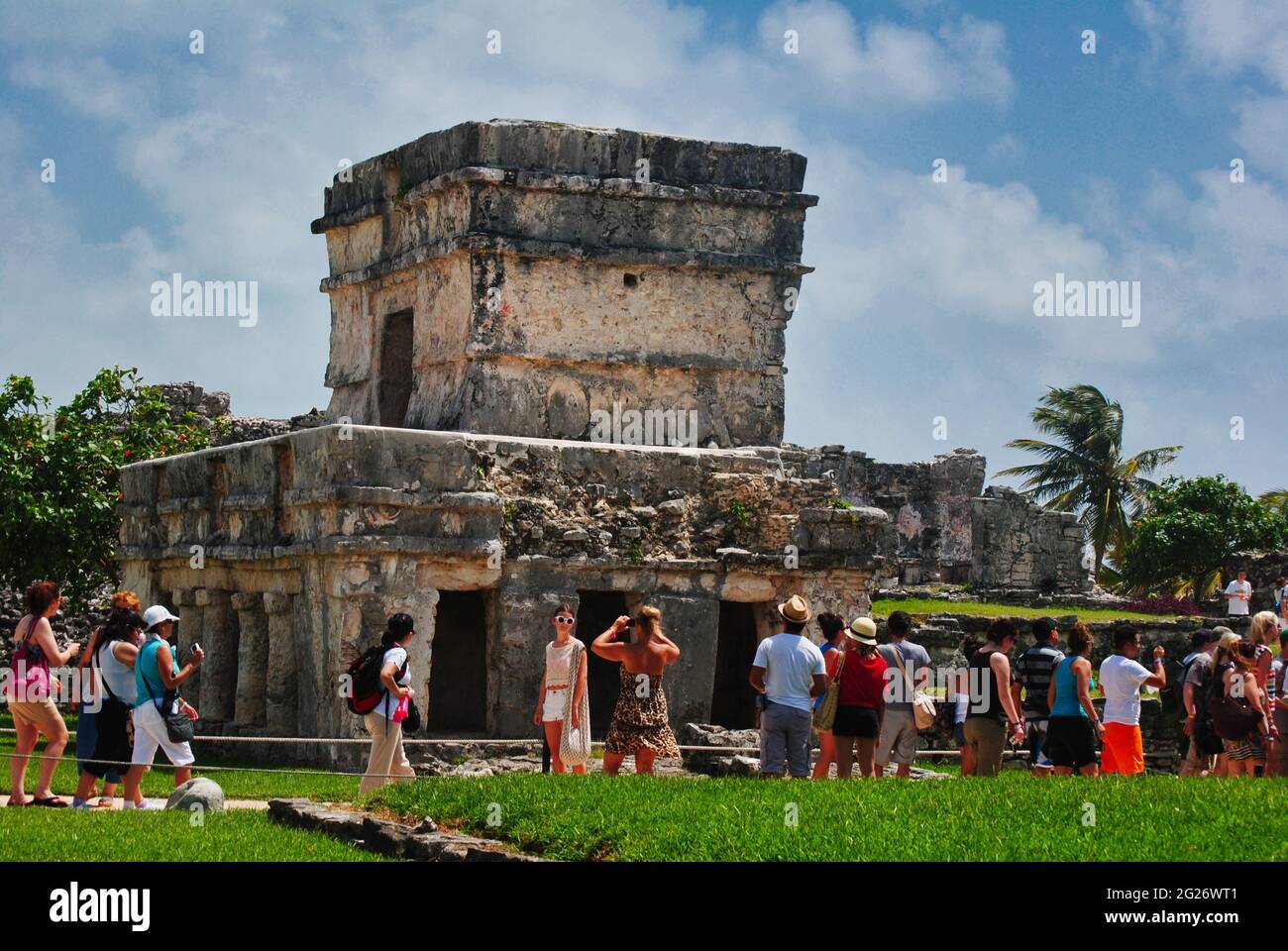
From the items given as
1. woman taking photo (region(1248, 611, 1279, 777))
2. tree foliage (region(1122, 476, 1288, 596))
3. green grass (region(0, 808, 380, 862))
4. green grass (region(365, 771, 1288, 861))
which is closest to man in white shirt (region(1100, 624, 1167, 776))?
woman taking photo (region(1248, 611, 1279, 777))

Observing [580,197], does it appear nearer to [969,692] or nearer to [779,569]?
[779,569]

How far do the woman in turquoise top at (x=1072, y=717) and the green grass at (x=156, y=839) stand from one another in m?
5.44

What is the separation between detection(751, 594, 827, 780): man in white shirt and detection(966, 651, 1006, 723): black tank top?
1.28 metres

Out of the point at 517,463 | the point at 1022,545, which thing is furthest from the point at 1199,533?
the point at 517,463

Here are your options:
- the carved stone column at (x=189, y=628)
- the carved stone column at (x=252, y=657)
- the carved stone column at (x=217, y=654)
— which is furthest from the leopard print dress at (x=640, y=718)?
the carved stone column at (x=189, y=628)

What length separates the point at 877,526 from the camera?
837 inches

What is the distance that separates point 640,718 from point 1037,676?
300 cm

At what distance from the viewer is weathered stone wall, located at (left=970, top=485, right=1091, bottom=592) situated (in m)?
37.9

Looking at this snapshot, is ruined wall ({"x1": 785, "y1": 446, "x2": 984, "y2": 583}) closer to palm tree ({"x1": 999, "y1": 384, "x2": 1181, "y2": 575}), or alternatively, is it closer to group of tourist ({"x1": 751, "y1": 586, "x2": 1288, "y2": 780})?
palm tree ({"x1": 999, "y1": 384, "x2": 1181, "y2": 575})

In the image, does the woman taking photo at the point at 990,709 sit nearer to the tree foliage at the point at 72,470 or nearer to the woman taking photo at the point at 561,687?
the woman taking photo at the point at 561,687

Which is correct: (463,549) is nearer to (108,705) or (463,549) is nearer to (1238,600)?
(108,705)

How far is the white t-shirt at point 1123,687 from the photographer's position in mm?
14445
